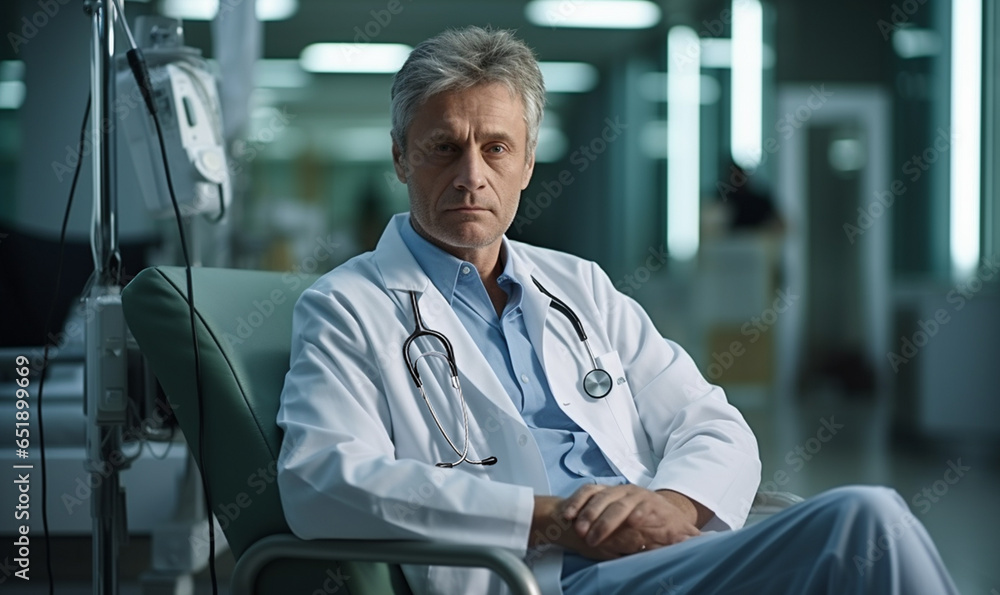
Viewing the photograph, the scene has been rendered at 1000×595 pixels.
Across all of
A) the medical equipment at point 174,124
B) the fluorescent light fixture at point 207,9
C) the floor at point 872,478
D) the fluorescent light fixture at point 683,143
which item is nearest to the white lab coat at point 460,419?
the medical equipment at point 174,124

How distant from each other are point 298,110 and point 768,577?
12931mm

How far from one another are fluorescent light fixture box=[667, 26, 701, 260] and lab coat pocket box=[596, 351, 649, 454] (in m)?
7.52

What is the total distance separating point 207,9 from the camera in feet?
26.6

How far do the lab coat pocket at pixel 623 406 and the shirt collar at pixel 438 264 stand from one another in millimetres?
217

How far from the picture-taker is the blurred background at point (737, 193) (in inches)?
139

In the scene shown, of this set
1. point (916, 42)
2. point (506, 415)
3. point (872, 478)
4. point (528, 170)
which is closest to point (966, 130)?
point (916, 42)

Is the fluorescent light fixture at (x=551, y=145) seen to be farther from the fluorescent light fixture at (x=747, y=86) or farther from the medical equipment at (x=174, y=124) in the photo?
the medical equipment at (x=174, y=124)

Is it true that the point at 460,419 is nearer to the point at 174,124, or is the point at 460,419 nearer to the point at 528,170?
the point at 528,170

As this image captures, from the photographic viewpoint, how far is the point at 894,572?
1081 mm

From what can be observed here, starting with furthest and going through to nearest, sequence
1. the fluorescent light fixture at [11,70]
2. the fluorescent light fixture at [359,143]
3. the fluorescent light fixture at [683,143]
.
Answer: the fluorescent light fixture at [359,143], the fluorescent light fixture at [683,143], the fluorescent light fixture at [11,70]

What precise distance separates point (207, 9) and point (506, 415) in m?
7.61

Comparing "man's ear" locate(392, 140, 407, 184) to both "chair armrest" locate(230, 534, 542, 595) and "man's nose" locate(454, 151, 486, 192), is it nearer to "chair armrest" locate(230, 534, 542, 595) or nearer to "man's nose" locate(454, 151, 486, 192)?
"man's nose" locate(454, 151, 486, 192)

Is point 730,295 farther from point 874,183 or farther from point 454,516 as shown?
point 454,516

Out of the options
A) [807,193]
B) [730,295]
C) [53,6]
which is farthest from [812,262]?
[53,6]
